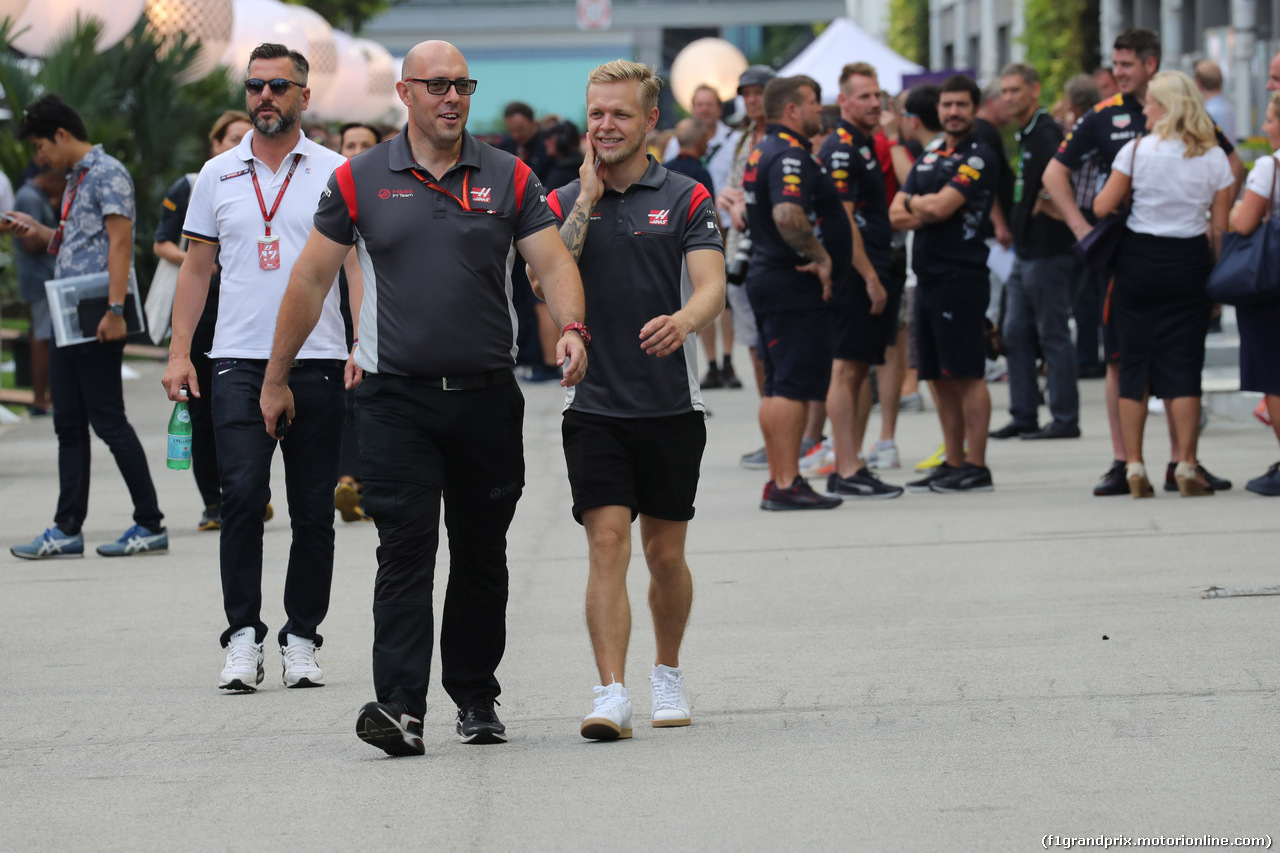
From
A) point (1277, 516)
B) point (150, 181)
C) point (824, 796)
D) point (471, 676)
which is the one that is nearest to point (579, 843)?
point (824, 796)

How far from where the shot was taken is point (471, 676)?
5141 millimetres

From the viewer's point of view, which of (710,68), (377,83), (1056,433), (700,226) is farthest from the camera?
(710,68)

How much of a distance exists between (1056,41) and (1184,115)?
21.4 metres

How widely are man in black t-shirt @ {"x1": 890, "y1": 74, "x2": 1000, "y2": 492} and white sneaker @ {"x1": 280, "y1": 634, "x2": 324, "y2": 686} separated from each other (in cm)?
472

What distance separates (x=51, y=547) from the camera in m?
8.63

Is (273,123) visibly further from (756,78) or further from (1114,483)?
(1114,483)

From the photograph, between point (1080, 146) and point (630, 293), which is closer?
point (630, 293)

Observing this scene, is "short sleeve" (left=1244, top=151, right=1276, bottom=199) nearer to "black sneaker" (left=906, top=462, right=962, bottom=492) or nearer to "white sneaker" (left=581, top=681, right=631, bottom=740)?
"black sneaker" (left=906, top=462, right=962, bottom=492)

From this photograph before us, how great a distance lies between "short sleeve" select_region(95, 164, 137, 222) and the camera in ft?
27.0

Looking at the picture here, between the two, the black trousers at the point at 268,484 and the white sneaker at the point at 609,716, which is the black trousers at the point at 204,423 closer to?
the black trousers at the point at 268,484

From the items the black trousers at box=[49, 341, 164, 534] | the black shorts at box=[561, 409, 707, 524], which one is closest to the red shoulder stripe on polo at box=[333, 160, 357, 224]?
the black shorts at box=[561, 409, 707, 524]

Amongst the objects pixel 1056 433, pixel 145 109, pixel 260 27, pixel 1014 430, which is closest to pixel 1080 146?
pixel 1056 433

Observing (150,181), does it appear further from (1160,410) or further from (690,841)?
(690,841)

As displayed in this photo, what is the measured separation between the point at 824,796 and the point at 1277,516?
4.98m
